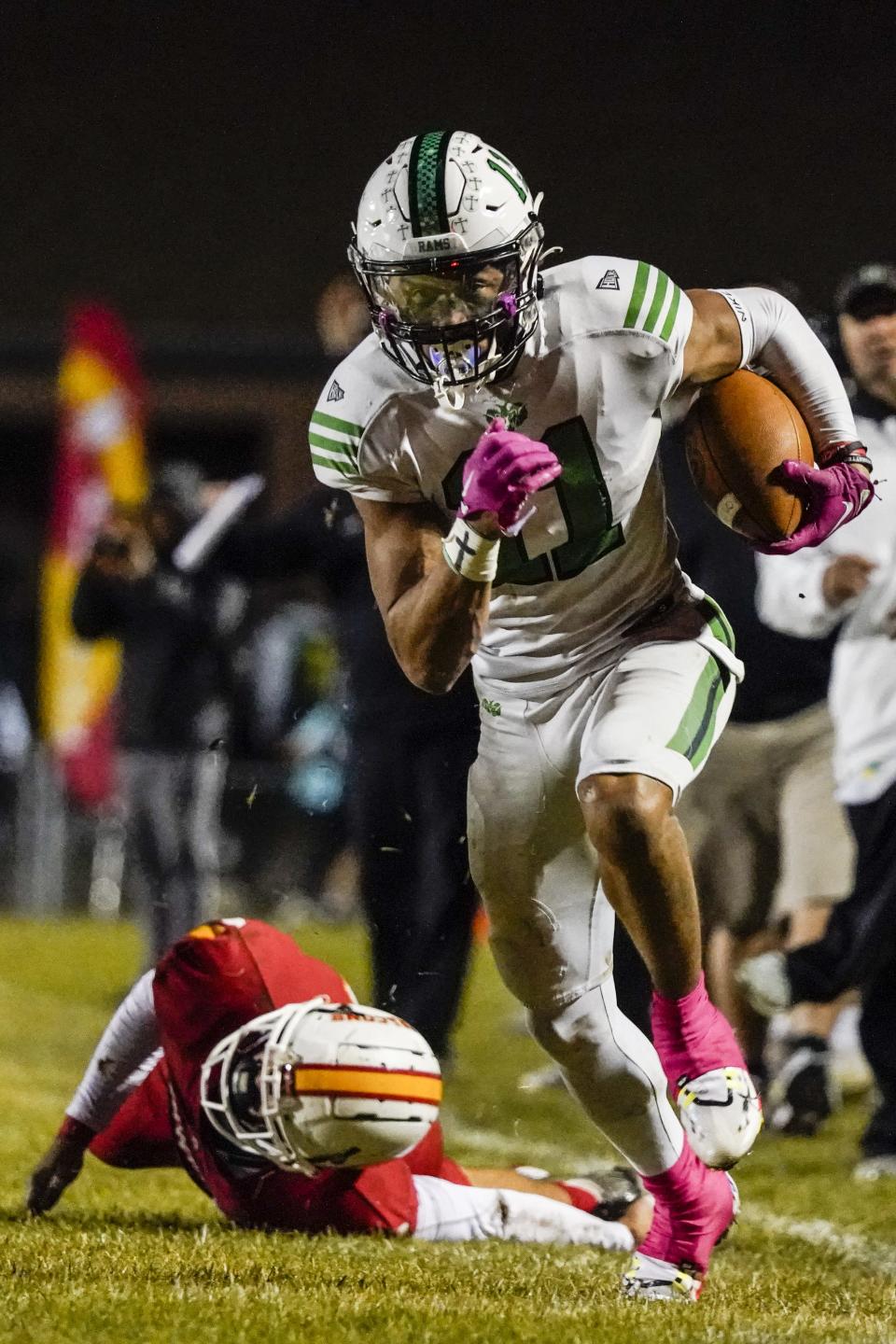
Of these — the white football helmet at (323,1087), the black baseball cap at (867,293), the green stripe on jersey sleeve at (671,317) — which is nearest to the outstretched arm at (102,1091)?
the white football helmet at (323,1087)

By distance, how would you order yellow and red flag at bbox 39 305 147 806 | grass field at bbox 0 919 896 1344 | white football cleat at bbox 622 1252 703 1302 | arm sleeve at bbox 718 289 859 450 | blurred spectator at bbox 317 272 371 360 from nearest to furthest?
1. grass field at bbox 0 919 896 1344
2. white football cleat at bbox 622 1252 703 1302
3. arm sleeve at bbox 718 289 859 450
4. blurred spectator at bbox 317 272 371 360
5. yellow and red flag at bbox 39 305 147 806

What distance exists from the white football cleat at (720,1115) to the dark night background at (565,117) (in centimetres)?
142

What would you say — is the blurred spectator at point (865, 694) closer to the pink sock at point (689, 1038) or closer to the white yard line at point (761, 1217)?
the white yard line at point (761, 1217)

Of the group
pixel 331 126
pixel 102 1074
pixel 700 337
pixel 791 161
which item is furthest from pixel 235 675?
pixel 700 337

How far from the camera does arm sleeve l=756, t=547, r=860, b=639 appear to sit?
387 cm

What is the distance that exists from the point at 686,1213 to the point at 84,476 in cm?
815

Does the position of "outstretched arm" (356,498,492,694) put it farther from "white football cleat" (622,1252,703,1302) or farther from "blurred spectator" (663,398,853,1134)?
"blurred spectator" (663,398,853,1134)

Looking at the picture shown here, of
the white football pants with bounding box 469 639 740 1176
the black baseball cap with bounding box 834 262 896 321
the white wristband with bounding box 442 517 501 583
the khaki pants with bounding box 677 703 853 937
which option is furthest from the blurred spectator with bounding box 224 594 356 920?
the white wristband with bounding box 442 517 501 583

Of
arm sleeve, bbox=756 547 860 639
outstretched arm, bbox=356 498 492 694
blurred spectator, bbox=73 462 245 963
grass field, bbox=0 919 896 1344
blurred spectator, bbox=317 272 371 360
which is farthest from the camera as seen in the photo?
blurred spectator, bbox=73 462 245 963

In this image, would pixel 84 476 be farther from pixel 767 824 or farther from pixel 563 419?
pixel 563 419

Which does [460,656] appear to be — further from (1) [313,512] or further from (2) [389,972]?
(1) [313,512]

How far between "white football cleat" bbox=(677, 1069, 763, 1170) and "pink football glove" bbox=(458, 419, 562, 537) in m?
0.79

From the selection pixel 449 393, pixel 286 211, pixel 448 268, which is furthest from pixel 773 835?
pixel 286 211

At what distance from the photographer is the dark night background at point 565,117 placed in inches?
160
